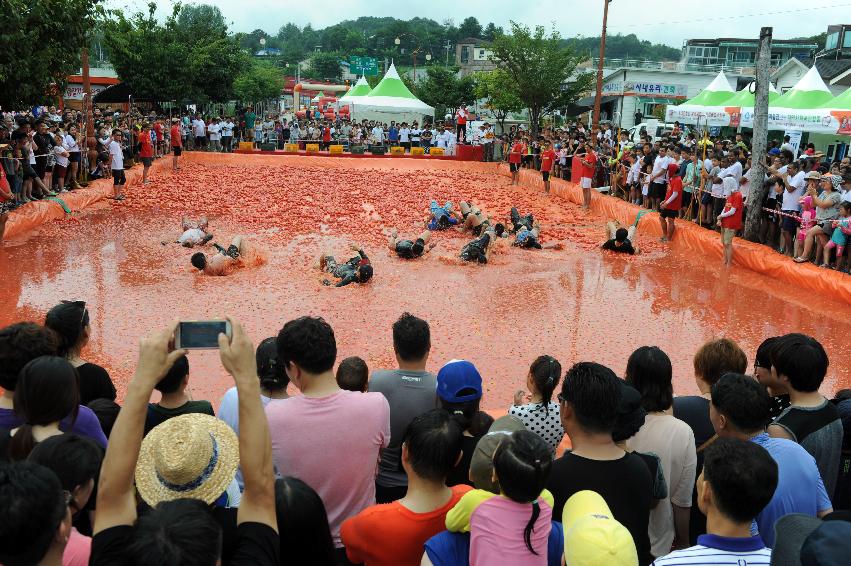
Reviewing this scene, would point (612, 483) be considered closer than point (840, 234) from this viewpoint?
Yes

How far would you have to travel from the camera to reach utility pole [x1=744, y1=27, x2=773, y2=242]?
41.5 feet

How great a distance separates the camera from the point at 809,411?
11.2 ft

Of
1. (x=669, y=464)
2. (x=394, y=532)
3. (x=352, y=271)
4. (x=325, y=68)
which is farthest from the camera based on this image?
(x=325, y=68)

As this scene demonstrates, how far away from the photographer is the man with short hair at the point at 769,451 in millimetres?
2920

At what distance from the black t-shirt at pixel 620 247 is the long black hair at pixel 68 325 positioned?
33.6ft

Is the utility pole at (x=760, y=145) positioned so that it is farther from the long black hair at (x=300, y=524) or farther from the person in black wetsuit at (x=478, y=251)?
the long black hair at (x=300, y=524)

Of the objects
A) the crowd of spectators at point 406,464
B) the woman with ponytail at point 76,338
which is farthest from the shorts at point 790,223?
the woman with ponytail at point 76,338

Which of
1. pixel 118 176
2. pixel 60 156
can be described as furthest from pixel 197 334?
pixel 118 176

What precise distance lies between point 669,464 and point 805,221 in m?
9.26

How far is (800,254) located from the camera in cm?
1123

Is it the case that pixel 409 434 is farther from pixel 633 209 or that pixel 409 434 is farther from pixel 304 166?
pixel 304 166

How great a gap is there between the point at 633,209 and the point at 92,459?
14795 mm

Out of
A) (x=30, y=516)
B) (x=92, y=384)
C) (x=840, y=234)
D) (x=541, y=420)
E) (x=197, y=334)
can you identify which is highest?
(x=197, y=334)

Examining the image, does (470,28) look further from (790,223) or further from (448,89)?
(790,223)
